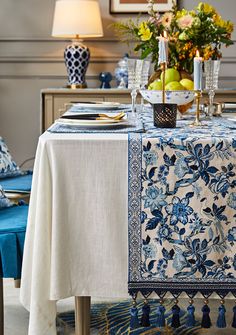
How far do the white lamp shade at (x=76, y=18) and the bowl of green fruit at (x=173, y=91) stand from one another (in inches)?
81.5

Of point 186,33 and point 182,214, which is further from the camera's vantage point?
point 186,33

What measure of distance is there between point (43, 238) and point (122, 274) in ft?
0.79

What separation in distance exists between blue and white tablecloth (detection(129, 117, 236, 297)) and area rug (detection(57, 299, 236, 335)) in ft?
2.13

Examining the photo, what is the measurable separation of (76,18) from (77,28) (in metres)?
0.07

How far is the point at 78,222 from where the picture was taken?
6.59 ft

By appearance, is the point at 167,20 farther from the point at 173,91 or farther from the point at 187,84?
the point at 173,91

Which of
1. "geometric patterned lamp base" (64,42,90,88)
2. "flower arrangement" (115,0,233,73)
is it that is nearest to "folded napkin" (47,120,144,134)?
"flower arrangement" (115,0,233,73)

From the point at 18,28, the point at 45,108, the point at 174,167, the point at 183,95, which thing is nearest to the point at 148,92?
the point at 183,95

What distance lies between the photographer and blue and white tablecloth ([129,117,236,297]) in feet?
6.47

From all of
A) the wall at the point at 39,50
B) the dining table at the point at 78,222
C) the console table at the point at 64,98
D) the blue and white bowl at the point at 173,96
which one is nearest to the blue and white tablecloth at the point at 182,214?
the dining table at the point at 78,222

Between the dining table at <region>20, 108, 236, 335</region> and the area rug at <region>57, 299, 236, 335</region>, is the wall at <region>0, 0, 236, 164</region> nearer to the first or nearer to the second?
the area rug at <region>57, 299, 236, 335</region>

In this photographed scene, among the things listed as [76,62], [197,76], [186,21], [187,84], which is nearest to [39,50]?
[76,62]

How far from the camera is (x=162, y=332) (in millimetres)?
2598

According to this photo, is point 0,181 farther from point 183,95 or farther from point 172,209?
point 172,209
